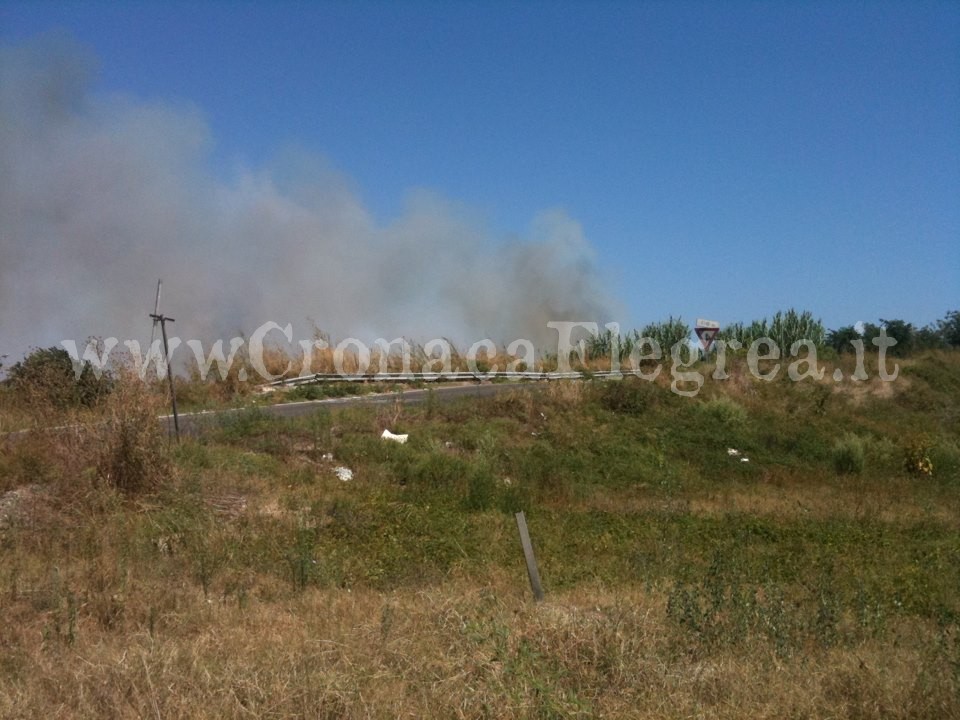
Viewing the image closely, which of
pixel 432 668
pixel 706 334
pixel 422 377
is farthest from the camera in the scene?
pixel 706 334

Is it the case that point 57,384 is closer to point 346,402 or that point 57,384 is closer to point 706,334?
point 346,402

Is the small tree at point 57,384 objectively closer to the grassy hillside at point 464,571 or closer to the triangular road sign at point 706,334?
the grassy hillside at point 464,571

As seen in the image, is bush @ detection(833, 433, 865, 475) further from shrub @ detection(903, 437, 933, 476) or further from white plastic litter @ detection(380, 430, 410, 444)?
white plastic litter @ detection(380, 430, 410, 444)

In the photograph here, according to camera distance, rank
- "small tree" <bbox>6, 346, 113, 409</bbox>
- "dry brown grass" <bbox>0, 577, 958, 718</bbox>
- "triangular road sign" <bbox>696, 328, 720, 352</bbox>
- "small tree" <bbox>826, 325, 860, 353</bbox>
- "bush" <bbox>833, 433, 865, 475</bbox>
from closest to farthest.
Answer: "dry brown grass" <bbox>0, 577, 958, 718</bbox>
"small tree" <bbox>6, 346, 113, 409</bbox>
"bush" <bbox>833, 433, 865, 475</bbox>
"triangular road sign" <bbox>696, 328, 720, 352</bbox>
"small tree" <bbox>826, 325, 860, 353</bbox>

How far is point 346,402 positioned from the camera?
20.4m

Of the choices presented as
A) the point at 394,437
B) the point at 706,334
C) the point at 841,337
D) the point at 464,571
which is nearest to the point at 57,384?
the point at 394,437

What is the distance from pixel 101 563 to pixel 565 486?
29.5 ft

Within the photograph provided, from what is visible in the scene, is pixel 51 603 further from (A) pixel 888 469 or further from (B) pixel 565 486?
(A) pixel 888 469

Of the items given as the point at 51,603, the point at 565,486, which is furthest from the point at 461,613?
the point at 565,486

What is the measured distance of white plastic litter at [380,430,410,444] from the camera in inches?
621

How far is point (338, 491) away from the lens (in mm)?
12305

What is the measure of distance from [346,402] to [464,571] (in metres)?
11.8

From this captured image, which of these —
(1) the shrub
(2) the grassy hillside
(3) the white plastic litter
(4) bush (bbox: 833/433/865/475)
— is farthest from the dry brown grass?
(1) the shrub

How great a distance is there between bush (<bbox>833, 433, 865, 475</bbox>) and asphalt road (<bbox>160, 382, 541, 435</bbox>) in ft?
26.0
